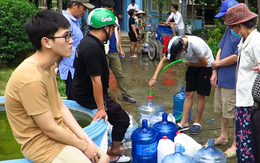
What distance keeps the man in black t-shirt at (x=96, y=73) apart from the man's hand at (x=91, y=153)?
688 millimetres

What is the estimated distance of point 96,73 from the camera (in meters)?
3.10

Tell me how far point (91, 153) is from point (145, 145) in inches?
48.9

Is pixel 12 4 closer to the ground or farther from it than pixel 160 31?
farther from it

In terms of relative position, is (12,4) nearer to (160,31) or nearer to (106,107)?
(160,31)

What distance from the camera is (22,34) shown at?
905 centimetres

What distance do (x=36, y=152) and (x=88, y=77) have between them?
1370 mm

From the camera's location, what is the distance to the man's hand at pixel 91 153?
7.55 ft

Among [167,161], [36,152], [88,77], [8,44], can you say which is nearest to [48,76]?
[36,152]

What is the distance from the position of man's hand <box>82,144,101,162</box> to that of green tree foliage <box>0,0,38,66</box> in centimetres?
735

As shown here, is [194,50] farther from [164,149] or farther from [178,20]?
[178,20]

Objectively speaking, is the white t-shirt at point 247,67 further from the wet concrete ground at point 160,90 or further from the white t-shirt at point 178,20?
the white t-shirt at point 178,20

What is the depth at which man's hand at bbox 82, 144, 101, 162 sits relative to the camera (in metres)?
2.30

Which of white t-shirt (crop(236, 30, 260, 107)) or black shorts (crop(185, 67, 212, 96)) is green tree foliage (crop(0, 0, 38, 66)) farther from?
white t-shirt (crop(236, 30, 260, 107))

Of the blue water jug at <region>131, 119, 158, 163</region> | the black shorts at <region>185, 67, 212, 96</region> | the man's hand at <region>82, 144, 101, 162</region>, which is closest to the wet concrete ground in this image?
the blue water jug at <region>131, 119, 158, 163</region>
